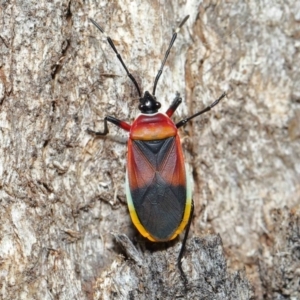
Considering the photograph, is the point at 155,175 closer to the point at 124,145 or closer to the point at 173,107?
the point at 124,145

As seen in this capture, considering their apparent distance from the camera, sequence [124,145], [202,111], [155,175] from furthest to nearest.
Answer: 1. [202,111]
2. [124,145]
3. [155,175]

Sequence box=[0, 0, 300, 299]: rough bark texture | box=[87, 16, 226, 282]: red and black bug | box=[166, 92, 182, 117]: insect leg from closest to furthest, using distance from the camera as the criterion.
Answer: box=[0, 0, 300, 299]: rough bark texture, box=[87, 16, 226, 282]: red and black bug, box=[166, 92, 182, 117]: insect leg

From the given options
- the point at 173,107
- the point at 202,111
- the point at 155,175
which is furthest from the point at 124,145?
the point at 202,111

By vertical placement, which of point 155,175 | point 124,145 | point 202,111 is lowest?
point 155,175

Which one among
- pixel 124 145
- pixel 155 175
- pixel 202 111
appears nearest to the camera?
pixel 155 175

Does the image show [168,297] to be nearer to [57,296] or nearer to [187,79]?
[57,296]
